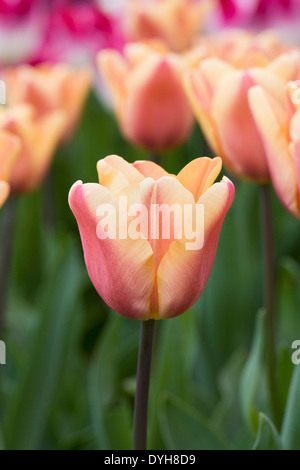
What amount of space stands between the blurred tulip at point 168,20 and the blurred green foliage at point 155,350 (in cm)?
14

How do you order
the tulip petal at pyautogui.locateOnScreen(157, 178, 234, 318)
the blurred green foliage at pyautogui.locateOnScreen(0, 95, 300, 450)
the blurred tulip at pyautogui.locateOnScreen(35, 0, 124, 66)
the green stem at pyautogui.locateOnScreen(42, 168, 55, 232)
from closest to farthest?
1. the tulip petal at pyautogui.locateOnScreen(157, 178, 234, 318)
2. the blurred green foliage at pyautogui.locateOnScreen(0, 95, 300, 450)
3. the green stem at pyautogui.locateOnScreen(42, 168, 55, 232)
4. the blurred tulip at pyautogui.locateOnScreen(35, 0, 124, 66)

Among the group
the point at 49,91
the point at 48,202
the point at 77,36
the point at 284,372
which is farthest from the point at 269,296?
the point at 77,36

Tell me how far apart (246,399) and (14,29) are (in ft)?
2.66

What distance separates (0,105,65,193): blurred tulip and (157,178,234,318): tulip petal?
0.33m

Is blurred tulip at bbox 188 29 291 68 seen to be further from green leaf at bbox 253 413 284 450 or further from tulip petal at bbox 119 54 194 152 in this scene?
green leaf at bbox 253 413 284 450

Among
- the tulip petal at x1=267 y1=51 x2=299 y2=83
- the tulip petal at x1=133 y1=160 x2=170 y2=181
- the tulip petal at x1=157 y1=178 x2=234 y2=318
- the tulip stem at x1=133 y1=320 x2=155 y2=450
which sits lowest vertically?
the tulip stem at x1=133 y1=320 x2=155 y2=450

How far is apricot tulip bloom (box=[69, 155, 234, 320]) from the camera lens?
0.37 meters

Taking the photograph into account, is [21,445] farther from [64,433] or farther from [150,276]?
[150,276]

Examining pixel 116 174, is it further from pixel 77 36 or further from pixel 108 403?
pixel 77 36

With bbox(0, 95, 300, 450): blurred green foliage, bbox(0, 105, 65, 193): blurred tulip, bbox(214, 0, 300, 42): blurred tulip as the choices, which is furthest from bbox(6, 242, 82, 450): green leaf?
bbox(214, 0, 300, 42): blurred tulip

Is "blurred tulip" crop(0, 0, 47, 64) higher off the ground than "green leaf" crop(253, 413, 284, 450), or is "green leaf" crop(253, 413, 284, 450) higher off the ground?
"blurred tulip" crop(0, 0, 47, 64)

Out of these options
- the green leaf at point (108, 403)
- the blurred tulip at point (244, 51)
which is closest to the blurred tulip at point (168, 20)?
the blurred tulip at point (244, 51)

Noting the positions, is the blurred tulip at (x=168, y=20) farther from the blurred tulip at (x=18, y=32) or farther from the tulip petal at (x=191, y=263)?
the tulip petal at (x=191, y=263)

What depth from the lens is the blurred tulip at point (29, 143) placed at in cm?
68
